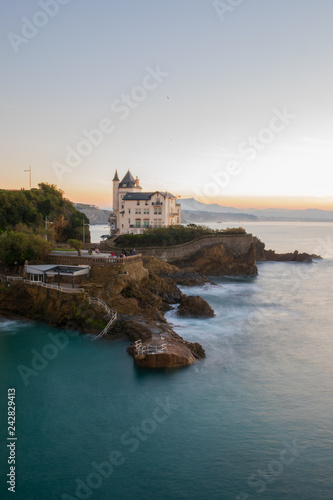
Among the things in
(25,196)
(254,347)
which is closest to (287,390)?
(254,347)

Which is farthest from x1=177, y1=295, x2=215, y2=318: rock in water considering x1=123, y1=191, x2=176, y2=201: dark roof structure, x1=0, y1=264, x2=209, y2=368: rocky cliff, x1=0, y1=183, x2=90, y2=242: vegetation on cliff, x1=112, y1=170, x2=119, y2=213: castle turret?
x1=112, y1=170, x2=119, y2=213: castle turret

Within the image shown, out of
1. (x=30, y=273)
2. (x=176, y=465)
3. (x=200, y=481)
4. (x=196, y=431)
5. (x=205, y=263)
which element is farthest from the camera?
(x=205, y=263)

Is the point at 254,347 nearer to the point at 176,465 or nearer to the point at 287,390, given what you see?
the point at 287,390

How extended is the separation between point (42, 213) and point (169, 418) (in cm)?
4897

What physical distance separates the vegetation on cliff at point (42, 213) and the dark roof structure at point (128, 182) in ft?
32.1

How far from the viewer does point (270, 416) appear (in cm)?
1800

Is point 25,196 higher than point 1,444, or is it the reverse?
point 25,196

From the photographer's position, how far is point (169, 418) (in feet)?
58.1

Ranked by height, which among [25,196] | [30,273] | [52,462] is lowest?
[52,462]

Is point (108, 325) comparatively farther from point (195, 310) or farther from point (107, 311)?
point (195, 310)

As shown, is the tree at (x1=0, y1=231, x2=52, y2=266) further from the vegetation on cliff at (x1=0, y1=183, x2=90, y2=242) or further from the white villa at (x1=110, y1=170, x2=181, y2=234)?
the white villa at (x1=110, y1=170, x2=181, y2=234)

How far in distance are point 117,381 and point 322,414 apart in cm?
1034

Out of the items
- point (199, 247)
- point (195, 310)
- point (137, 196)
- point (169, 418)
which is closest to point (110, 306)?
point (195, 310)

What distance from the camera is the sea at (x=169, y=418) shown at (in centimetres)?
1364
